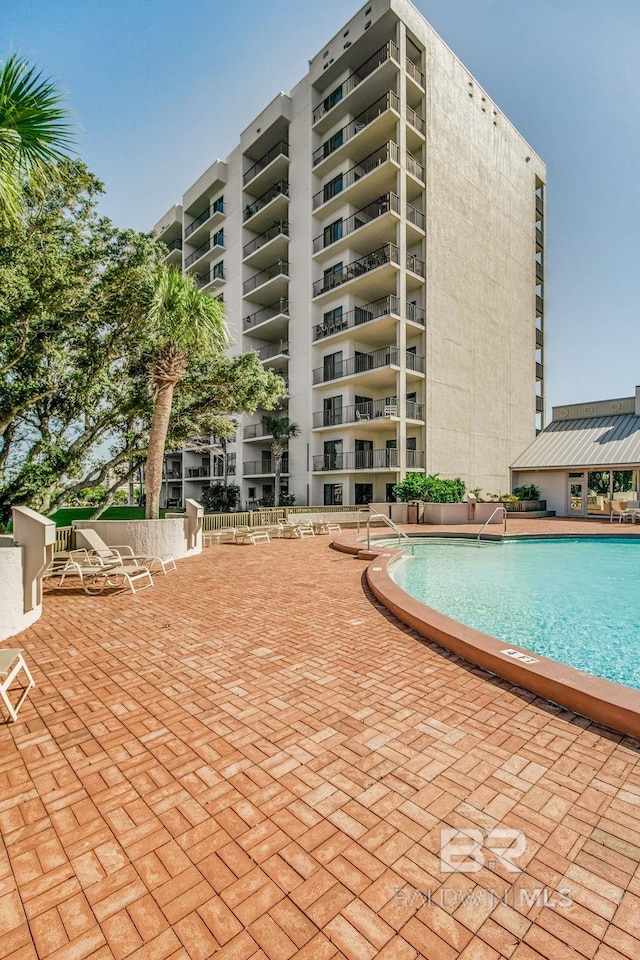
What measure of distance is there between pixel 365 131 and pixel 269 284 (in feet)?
A: 31.9

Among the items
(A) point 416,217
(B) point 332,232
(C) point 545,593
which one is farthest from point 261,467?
(C) point 545,593

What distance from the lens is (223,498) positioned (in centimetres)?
3084

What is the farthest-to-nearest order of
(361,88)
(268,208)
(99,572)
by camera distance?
1. (268,208)
2. (361,88)
3. (99,572)

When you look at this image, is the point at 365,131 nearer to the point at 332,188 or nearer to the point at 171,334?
the point at 332,188

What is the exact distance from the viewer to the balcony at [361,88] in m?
21.5

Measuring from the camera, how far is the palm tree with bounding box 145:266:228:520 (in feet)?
37.3

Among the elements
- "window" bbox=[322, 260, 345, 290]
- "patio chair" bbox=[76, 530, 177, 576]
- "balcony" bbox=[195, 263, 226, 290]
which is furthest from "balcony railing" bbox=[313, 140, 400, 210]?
"patio chair" bbox=[76, 530, 177, 576]

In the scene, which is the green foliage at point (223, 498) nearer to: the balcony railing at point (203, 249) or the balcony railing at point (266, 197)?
the balcony railing at point (203, 249)

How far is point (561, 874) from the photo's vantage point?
2.02 metres

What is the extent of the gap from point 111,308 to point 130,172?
13.6ft

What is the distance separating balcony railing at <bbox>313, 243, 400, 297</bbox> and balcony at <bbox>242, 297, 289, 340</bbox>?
3.35 meters

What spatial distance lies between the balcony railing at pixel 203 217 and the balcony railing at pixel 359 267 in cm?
1523

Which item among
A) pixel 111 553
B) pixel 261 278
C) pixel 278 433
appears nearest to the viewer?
pixel 111 553

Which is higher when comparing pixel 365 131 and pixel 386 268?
pixel 365 131
